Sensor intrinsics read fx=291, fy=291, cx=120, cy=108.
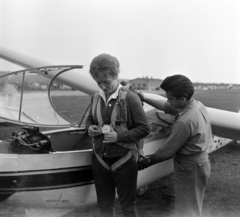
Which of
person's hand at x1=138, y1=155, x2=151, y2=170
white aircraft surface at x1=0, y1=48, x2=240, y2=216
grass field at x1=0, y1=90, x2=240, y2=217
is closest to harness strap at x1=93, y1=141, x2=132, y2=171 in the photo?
person's hand at x1=138, y1=155, x2=151, y2=170

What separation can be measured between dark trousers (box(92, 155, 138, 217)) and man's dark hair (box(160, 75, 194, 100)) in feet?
1.89

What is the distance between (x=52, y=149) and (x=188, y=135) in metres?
1.25

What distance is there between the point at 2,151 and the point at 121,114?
1.13 m

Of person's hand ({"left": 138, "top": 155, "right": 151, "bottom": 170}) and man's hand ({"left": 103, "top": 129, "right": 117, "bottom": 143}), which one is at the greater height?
man's hand ({"left": 103, "top": 129, "right": 117, "bottom": 143})

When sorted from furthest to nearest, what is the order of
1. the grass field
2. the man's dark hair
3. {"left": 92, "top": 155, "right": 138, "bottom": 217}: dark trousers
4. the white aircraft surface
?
the grass field
the white aircraft surface
{"left": 92, "top": 155, "right": 138, "bottom": 217}: dark trousers
the man's dark hair

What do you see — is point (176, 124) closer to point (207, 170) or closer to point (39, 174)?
point (207, 170)

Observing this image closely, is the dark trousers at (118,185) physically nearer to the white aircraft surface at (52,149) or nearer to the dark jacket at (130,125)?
the dark jacket at (130,125)

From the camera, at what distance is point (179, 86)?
2.02m

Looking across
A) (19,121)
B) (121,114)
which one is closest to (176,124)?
(121,114)

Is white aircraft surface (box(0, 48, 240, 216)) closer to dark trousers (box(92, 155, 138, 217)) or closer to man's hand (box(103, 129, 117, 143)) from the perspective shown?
dark trousers (box(92, 155, 138, 217))

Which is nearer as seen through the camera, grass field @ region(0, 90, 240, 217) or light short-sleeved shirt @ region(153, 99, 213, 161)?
light short-sleeved shirt @ region(153, 99, 213, 161)

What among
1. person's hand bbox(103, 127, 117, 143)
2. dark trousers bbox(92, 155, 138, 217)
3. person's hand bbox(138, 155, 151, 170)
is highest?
person's hand bbox(103, 127, 117, 143)

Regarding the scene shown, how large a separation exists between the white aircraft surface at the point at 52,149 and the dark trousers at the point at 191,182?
2.36 feet

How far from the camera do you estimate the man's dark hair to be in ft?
6.63
